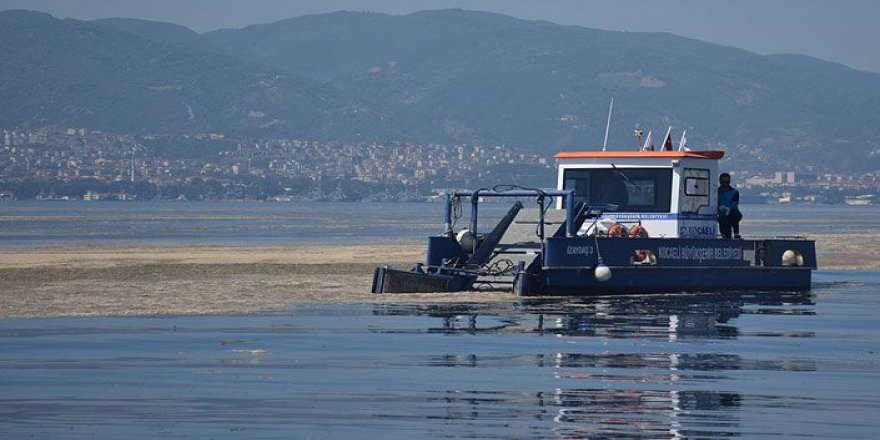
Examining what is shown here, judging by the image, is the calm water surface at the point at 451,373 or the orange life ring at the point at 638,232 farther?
the orange life ring at the point at 638,232

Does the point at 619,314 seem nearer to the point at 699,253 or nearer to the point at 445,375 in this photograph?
the point at 699,253

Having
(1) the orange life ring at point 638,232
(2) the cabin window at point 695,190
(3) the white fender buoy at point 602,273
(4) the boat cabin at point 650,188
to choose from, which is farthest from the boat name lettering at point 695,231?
(3) the white fender buoy at point 602,273

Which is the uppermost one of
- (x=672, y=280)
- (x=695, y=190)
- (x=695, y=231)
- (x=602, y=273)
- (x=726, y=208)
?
(x=695, y=190)

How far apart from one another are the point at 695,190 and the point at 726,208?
0.84 meters

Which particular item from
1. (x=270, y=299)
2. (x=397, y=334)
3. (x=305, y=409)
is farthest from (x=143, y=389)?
(x=270, y=299)

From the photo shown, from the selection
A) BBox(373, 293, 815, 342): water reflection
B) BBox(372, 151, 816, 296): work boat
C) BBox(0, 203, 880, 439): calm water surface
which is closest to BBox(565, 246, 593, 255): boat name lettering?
BBox(372, 151, 816, 296): work boat

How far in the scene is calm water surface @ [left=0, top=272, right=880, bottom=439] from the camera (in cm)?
1474

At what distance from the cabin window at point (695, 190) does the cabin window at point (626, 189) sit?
367 mm

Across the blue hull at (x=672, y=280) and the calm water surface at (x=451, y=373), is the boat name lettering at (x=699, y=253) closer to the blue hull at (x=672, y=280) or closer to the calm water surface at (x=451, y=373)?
the blue hull at (x=672, y=280)

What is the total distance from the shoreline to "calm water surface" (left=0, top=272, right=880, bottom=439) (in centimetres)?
206

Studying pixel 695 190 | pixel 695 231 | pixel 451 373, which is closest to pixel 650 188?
pixel 695 190

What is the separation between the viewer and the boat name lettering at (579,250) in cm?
2950

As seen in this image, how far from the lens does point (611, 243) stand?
3008 cm

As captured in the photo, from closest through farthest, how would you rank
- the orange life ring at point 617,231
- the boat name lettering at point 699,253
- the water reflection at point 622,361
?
the water reflection at point 622,361 → the boat name lettering at point 699,253 → the orange life ring at point 617,231
